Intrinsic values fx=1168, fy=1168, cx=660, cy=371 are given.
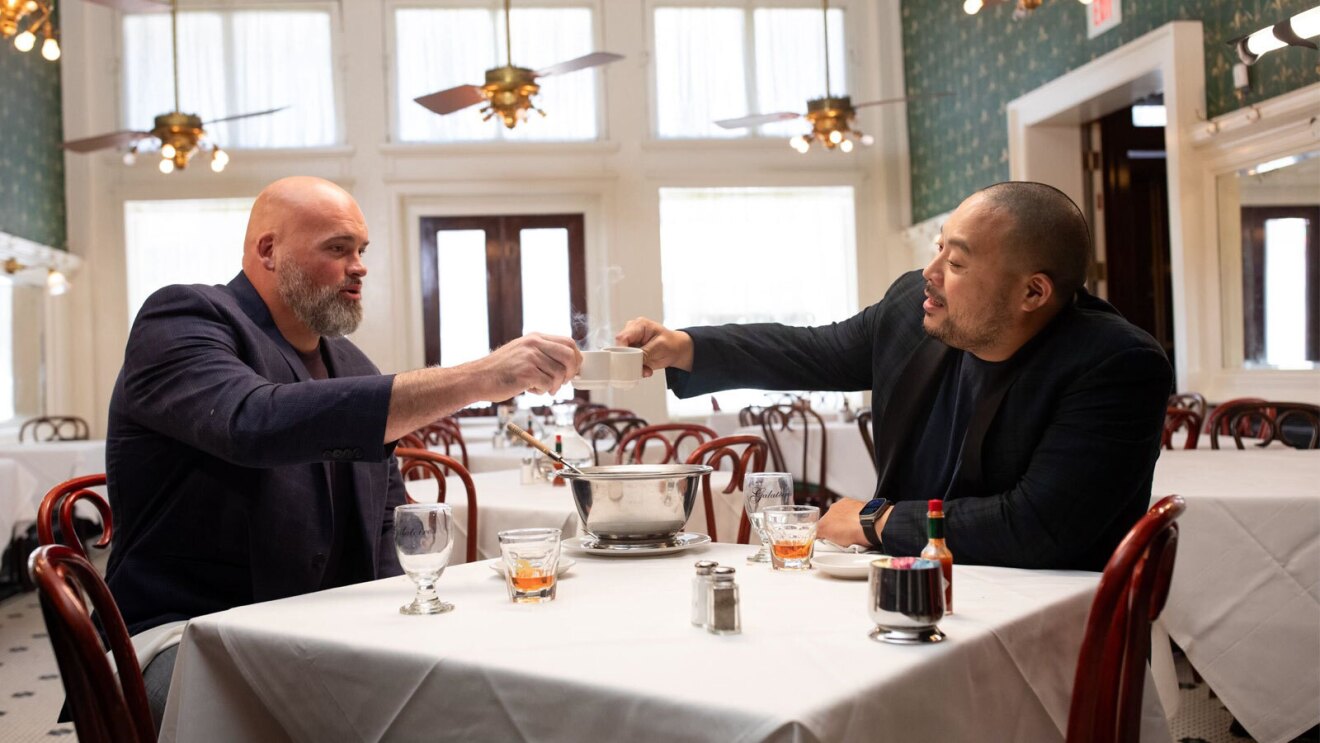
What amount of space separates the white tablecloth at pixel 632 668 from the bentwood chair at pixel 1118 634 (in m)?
0.09

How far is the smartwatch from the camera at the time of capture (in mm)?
1901

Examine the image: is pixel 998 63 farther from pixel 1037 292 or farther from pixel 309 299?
pixel 309 299

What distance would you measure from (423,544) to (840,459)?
15.7 ft

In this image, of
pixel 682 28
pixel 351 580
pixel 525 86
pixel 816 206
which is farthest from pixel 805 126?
pixel 351 580

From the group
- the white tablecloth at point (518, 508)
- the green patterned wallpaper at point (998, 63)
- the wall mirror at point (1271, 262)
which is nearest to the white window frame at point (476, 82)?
the green patterned wallpaper at point (998, 63)

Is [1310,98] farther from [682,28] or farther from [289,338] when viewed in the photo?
[682,28]

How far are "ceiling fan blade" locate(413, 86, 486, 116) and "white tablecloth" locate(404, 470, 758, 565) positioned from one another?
3.45m

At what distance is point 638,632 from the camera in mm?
1344

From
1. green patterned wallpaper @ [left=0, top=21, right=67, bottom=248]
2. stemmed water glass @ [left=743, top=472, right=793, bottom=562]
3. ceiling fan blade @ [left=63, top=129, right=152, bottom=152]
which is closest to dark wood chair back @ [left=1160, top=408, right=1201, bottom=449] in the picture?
stemmed water glass @ [left=743, top=472, right=793, bottom=562]

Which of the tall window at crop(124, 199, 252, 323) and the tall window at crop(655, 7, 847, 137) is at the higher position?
the tall window at crop(655, 7, 847, 137)

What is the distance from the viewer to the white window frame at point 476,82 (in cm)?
1041

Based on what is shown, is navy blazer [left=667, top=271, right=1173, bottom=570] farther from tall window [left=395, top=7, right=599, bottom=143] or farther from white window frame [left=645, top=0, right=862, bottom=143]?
tall window [left=395, top=7, right=599, bottom=143]

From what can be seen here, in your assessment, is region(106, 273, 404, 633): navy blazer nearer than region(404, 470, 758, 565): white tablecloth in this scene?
Yes

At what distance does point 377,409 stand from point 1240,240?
610 cm
